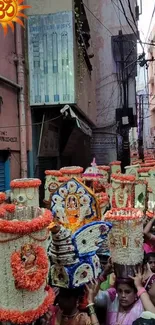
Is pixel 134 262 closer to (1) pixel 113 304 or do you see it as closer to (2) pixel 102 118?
(1) pixel 113 304

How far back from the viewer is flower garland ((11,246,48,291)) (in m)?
2.12

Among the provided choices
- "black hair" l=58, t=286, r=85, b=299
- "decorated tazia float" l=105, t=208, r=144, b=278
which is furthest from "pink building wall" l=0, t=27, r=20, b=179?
"black hair" l=58, t=286, r=85, b=299

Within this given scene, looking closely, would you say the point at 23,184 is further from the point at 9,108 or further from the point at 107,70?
the point at 107,70

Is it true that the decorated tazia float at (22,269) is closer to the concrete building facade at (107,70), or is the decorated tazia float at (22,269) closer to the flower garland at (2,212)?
the flower garland at (2,212)

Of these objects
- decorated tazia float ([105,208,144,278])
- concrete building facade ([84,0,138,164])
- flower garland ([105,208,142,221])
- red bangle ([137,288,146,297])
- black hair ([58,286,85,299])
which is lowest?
black hair ([58,286,85,299])

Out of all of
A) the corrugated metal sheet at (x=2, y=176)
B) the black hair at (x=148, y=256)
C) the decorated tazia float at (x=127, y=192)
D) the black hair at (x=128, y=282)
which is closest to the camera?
the black hair at (x=128, y=282)

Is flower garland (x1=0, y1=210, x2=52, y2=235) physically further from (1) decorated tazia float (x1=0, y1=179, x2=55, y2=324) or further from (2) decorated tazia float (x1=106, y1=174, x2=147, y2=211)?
(2) decorated tazia float (x1=106, y1=174, x2=147, y2=211)

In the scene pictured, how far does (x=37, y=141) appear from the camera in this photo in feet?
33.8

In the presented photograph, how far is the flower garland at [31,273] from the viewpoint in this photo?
6.95 ft

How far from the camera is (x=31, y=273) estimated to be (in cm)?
218

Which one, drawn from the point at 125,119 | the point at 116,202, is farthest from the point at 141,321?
the point at 125,119

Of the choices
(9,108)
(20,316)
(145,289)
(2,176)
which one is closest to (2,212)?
(20,316)

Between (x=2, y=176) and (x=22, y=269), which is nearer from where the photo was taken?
(x=22, y=269)

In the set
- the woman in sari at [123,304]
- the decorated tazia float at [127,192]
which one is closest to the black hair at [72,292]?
the woman in sari at [123,304]
